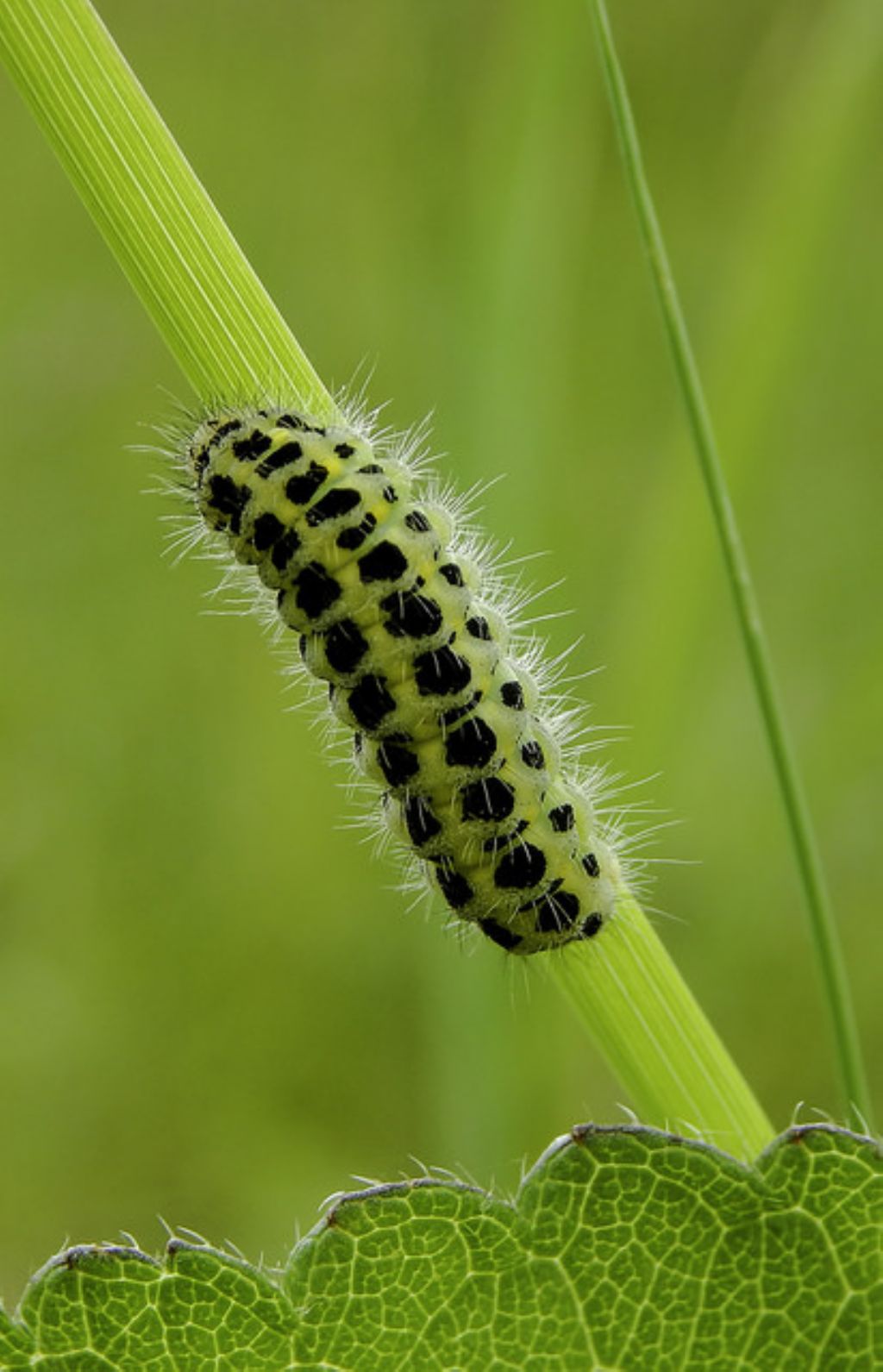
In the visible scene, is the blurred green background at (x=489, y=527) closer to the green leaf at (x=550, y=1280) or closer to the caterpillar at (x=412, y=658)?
the caterpillar at (x=412, y=658)

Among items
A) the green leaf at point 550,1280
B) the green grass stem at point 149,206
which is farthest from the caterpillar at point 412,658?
the green leaf at point 550,1280

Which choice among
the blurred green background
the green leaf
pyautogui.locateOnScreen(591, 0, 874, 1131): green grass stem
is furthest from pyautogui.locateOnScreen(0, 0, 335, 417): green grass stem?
the blurred green background

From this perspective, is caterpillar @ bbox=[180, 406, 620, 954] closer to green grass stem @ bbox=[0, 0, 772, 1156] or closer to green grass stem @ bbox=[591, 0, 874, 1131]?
green grass stem @ bbox=[0, 0, 772, 1156]

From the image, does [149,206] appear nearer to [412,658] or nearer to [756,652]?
[412,658]

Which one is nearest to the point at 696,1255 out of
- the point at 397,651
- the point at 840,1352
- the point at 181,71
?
the point at 840,1352

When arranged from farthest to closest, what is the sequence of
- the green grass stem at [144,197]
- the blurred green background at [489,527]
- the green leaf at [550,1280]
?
1. the blurred green background at [489,527]
2. the green grass stem at [144,197]
3. the green leaf at [550,1280]

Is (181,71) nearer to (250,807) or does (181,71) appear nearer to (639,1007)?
(250,807)
